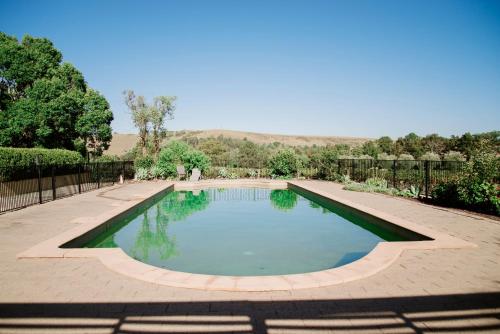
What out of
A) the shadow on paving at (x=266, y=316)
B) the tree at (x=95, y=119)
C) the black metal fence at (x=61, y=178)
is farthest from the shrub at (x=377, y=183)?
the tree at (x=95, y=119)

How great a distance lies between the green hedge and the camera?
12680 mm

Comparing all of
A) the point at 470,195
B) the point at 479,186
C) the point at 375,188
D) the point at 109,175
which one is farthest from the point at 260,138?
the point at 479,186

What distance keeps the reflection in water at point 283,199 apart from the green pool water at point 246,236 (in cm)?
11

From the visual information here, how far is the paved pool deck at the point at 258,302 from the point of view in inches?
110

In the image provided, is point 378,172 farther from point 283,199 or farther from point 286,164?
point 283,199

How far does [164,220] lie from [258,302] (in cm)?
695

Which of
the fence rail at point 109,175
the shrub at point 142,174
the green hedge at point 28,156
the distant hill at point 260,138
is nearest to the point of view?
the fence rail at point 109,175

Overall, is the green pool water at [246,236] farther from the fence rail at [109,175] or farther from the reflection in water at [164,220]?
the fence rail at [109,175]

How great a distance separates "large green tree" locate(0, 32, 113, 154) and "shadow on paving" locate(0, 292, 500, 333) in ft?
56.6

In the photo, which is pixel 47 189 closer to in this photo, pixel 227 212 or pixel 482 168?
pixel 227 212

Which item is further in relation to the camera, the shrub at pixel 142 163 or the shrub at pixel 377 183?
the shrub at pixel 142 163

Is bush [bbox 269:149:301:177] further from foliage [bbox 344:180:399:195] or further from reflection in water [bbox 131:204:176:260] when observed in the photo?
reflection in water [bbox 131:204:176:260]

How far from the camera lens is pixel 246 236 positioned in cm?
801

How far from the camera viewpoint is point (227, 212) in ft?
36.1
